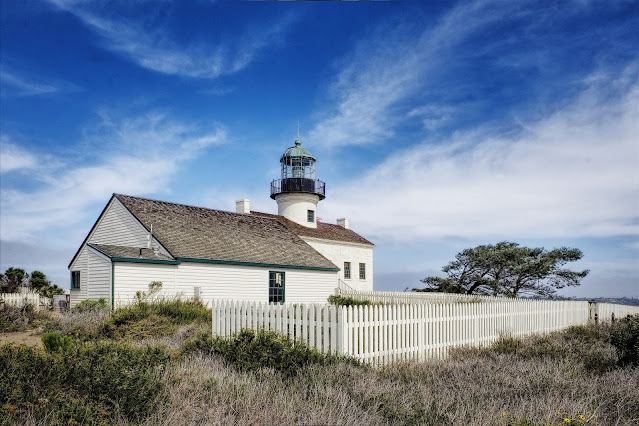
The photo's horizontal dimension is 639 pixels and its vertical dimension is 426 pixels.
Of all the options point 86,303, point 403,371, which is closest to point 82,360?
point 403,371

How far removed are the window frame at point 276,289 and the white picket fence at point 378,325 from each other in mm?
11118

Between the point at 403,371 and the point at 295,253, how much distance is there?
1765cm

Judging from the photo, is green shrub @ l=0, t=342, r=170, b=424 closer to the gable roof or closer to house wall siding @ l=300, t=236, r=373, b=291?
the gable roof

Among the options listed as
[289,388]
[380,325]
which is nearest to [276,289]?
[380,325]

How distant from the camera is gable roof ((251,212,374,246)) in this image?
31125 mm

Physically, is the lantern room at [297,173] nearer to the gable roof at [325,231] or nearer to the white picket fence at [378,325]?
the gable roof at [325,231]

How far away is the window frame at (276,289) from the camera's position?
2253 centimetres

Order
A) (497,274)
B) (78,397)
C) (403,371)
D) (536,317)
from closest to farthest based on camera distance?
(78,397) < (403,371) < (536,317) < (497,274)

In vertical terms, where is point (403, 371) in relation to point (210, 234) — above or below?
below

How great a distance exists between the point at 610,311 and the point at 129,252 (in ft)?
66.5

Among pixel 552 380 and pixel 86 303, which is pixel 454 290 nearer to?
pixel 86 303

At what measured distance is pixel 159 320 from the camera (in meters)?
13.3

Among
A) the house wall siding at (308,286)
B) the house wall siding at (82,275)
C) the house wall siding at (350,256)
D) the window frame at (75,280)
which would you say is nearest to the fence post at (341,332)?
the house wall siding at (82,275)

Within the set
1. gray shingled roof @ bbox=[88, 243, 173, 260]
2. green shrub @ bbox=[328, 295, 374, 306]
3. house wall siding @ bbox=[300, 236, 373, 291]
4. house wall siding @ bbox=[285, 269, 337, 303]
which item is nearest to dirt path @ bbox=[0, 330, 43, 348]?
gray shingled roof @ bbox=[88, 243, 173, 260]
